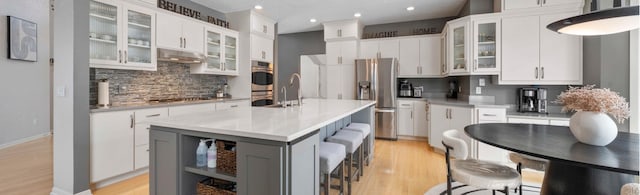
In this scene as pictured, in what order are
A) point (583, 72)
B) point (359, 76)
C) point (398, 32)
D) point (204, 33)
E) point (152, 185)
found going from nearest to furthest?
point (152, 185), point (583, 72), point (204, 33), point (359, 76), point (398, 32)

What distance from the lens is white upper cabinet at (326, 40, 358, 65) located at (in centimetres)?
532

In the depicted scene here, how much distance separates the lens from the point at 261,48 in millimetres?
4844

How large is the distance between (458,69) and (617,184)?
8.74 ft

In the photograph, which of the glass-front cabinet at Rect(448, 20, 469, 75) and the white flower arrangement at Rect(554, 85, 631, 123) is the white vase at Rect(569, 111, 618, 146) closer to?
the white flower arrangement at Rect(554, 85, 631, 123)

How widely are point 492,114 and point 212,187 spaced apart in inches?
131

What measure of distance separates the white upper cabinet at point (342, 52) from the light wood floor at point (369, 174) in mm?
1932

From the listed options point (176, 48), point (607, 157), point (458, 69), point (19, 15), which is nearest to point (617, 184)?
point (607, 157)

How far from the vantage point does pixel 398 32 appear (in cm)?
554

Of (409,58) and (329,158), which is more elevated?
(409,58)

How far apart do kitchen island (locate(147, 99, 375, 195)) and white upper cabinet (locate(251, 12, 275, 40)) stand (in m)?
3.17

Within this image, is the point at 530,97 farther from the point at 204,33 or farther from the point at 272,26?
the point at 204,33

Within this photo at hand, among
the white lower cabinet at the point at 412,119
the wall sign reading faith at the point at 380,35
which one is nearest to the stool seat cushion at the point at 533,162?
the white lower cabinet at the point at 412,119

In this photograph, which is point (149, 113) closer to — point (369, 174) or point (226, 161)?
point (226, 161)

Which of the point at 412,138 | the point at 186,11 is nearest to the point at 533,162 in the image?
the point at 412,138
